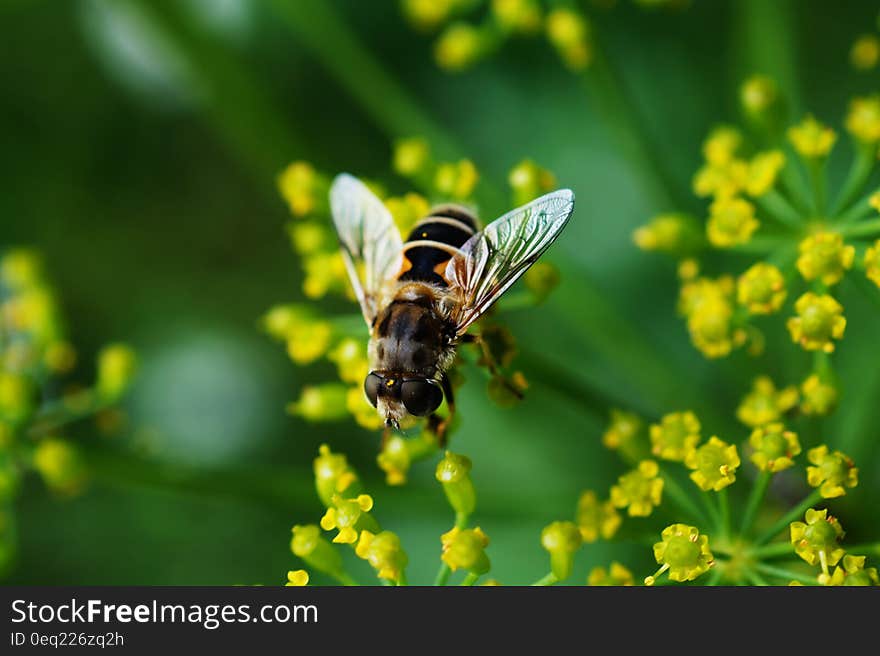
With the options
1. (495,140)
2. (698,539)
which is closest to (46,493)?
(495,140)

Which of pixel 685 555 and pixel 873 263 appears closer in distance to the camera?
pixel 685 555

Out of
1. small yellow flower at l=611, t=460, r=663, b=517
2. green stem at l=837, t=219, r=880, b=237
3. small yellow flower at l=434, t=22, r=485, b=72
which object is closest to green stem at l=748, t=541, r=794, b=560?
small yellow flower at l=611, t=460, r=663, b=517

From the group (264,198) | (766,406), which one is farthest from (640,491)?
(264,198)

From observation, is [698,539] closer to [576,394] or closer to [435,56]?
[576,394]

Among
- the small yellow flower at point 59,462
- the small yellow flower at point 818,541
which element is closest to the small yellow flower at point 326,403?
the small yellow flower at point 59,462

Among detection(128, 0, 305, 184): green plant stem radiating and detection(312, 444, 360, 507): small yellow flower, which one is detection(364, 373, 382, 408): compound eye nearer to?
detection(312, 444, 360, 507): small yellow flower

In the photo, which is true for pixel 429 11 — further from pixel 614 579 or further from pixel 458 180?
pixel 614 579

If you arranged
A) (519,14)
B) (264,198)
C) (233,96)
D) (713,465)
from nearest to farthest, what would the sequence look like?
1. (713,465)
2. (519,14)
3. (233,96)
4. (264,198)
